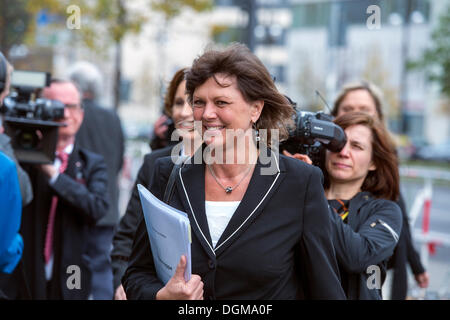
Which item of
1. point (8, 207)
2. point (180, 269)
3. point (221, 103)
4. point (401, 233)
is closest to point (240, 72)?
point (221, 103)

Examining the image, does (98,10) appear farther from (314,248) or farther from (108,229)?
(314,248)

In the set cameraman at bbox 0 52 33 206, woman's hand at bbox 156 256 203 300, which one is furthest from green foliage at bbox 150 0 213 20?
woman's hand at bbox 156 256 203 300

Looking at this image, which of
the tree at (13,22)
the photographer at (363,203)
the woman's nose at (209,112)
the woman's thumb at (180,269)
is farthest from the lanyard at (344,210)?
the tree at (13,22)

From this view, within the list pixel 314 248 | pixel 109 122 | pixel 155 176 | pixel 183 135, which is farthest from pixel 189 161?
pixel 109 122

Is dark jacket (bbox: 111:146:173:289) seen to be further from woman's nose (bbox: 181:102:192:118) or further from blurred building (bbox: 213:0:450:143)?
blurred building (bbox: 213:0:450:143)

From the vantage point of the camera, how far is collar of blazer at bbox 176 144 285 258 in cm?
229

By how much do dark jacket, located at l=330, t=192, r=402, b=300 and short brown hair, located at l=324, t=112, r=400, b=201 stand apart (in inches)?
3.4

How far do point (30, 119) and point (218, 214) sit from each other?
180cm

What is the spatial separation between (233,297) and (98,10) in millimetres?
10345

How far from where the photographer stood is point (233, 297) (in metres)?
2.29

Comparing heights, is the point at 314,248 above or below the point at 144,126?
above

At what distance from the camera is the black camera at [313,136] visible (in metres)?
2.79

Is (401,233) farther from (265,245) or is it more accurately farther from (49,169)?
(49,169)

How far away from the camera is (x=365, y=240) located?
111 inches
